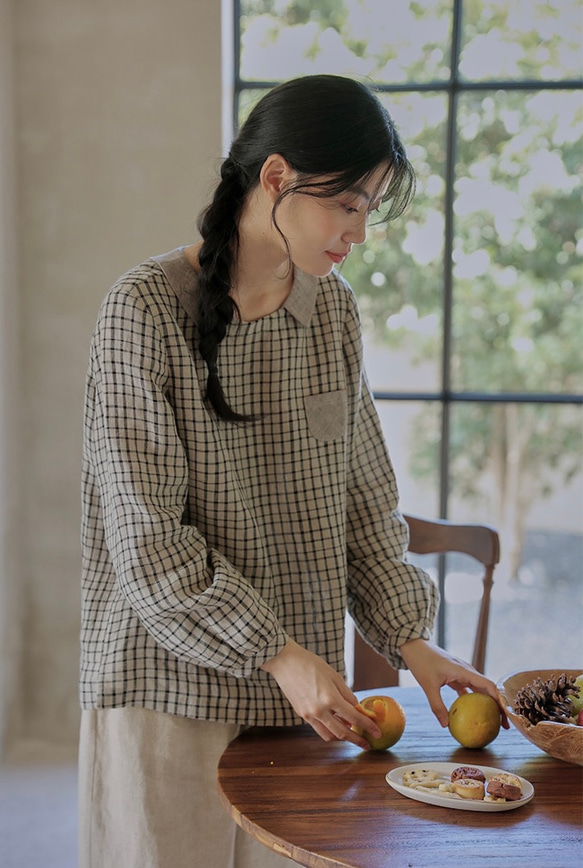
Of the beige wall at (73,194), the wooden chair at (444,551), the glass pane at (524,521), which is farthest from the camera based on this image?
the glass pane at (524,521)

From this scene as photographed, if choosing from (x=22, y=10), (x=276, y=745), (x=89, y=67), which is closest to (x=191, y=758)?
(x=276, y=745)

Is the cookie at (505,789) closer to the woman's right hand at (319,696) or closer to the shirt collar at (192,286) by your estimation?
the woman's right hand at (319,696)

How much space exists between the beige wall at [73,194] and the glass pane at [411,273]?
1.91 ft

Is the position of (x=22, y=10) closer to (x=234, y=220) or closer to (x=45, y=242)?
(x=45, y=242)

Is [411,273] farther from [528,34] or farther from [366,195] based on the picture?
[366,195]

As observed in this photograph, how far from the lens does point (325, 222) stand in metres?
1.31

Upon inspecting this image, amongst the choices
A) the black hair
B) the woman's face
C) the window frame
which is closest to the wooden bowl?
the black hair

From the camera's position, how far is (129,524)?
128 cm

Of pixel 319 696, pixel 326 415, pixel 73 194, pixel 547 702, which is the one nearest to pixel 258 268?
pixel 326 415

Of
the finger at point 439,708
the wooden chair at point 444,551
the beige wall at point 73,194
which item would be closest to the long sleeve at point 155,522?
the finger at point 439,708

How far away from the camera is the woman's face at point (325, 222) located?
4.29 ft

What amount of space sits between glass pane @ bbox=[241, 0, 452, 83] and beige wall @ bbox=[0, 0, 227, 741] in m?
0.27

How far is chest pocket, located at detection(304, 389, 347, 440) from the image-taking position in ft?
4.79

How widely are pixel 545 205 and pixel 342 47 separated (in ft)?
2.53
